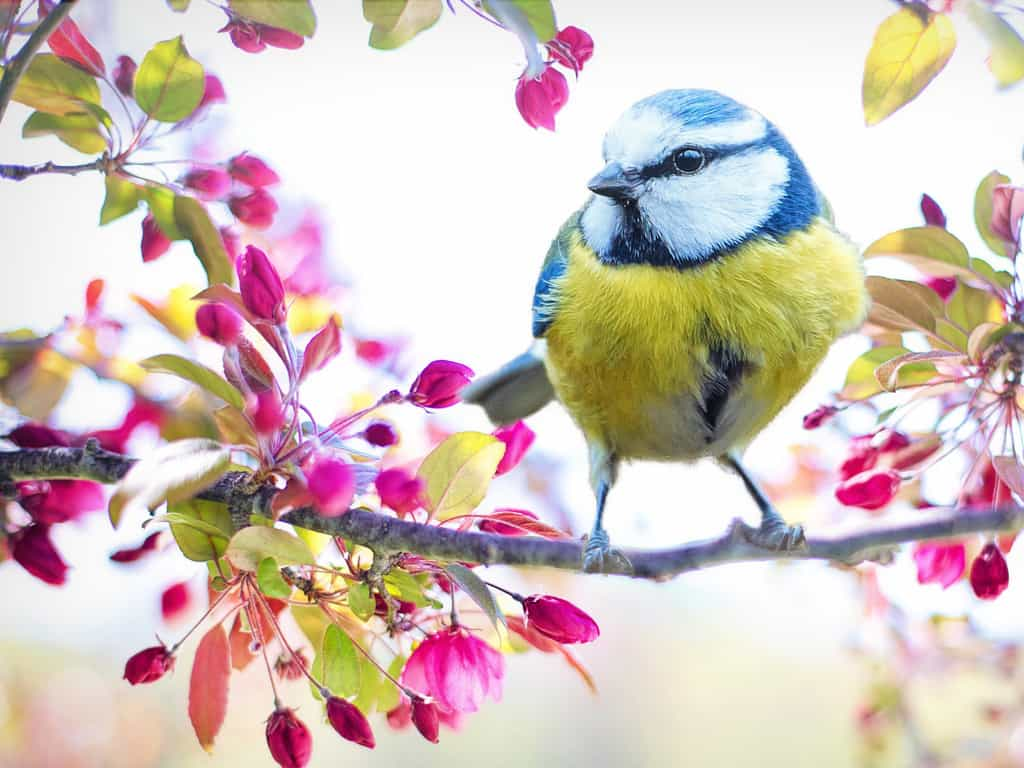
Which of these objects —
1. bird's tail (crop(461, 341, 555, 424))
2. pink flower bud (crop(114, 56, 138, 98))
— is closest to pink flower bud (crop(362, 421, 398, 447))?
pink flower bud (crop(114, 56, 138, 98))

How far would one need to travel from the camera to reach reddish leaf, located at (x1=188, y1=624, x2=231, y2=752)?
26.5 inches

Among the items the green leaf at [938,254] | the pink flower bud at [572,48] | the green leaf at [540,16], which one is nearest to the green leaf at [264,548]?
the green leaf at [540,16]

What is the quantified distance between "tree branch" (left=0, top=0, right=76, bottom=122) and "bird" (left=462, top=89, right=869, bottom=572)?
578mm

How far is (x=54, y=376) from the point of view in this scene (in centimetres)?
80

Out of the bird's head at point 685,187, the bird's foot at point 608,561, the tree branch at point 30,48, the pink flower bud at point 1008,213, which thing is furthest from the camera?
the bird's head at point 685,187

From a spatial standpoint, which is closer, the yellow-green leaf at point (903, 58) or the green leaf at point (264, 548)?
the green leaf at point (264, 548)

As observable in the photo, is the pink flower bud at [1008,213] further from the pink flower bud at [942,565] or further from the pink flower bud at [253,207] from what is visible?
the pink flower bud at [253,207]

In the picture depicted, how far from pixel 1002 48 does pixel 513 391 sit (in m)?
0.68

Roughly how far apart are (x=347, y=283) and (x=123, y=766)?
1.85 meters

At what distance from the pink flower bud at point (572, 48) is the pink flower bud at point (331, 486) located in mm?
389

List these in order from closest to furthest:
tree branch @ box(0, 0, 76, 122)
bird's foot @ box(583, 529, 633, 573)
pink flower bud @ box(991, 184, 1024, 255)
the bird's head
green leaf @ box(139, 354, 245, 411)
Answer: tree branch @ box(0, 0, 76, 122), green leaf @ box(139, 354, 245, 411), bird's foot @ box(583, 529, 633, 573), pink flower bud @ box(991, 184, 1024, 255), the bird's head

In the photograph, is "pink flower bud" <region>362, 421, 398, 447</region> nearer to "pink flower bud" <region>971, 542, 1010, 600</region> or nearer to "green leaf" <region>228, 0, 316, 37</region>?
"green leaf" <region>228, 0, 316, 37</region>

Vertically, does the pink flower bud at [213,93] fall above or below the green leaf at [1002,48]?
below

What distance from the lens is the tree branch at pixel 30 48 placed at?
0.50m
